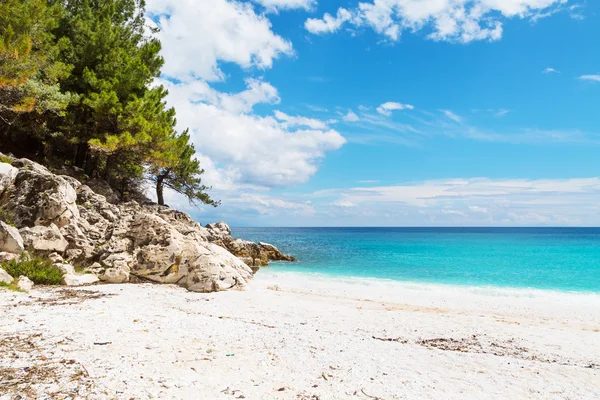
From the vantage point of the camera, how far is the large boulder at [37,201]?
45.0 feet

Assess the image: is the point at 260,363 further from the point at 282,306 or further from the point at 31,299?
the point at 31,299

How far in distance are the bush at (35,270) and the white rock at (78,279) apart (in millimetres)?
212

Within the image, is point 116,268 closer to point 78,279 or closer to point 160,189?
point 78,279

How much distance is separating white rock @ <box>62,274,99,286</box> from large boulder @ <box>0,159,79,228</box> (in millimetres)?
3209

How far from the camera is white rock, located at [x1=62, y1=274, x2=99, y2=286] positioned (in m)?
11.3

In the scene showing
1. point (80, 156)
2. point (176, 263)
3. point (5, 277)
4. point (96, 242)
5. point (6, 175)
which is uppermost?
point (80, 156)

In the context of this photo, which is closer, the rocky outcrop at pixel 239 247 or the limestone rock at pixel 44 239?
the limestone rock at pixel 44 239

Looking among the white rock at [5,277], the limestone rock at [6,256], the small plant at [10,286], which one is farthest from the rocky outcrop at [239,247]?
the small plant at [10,286]

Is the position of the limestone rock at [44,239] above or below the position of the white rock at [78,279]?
above

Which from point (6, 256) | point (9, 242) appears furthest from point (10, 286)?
point (9, 242)

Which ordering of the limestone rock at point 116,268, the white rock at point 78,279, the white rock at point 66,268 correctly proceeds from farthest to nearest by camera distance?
the limestone rock at point 116,268
the white rock at point 66,268
the white rock at point 78,279

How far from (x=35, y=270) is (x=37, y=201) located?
4096 mm

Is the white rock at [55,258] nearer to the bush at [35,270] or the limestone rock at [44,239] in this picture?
the limestone rock at [44,239]

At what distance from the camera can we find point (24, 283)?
10.0m
